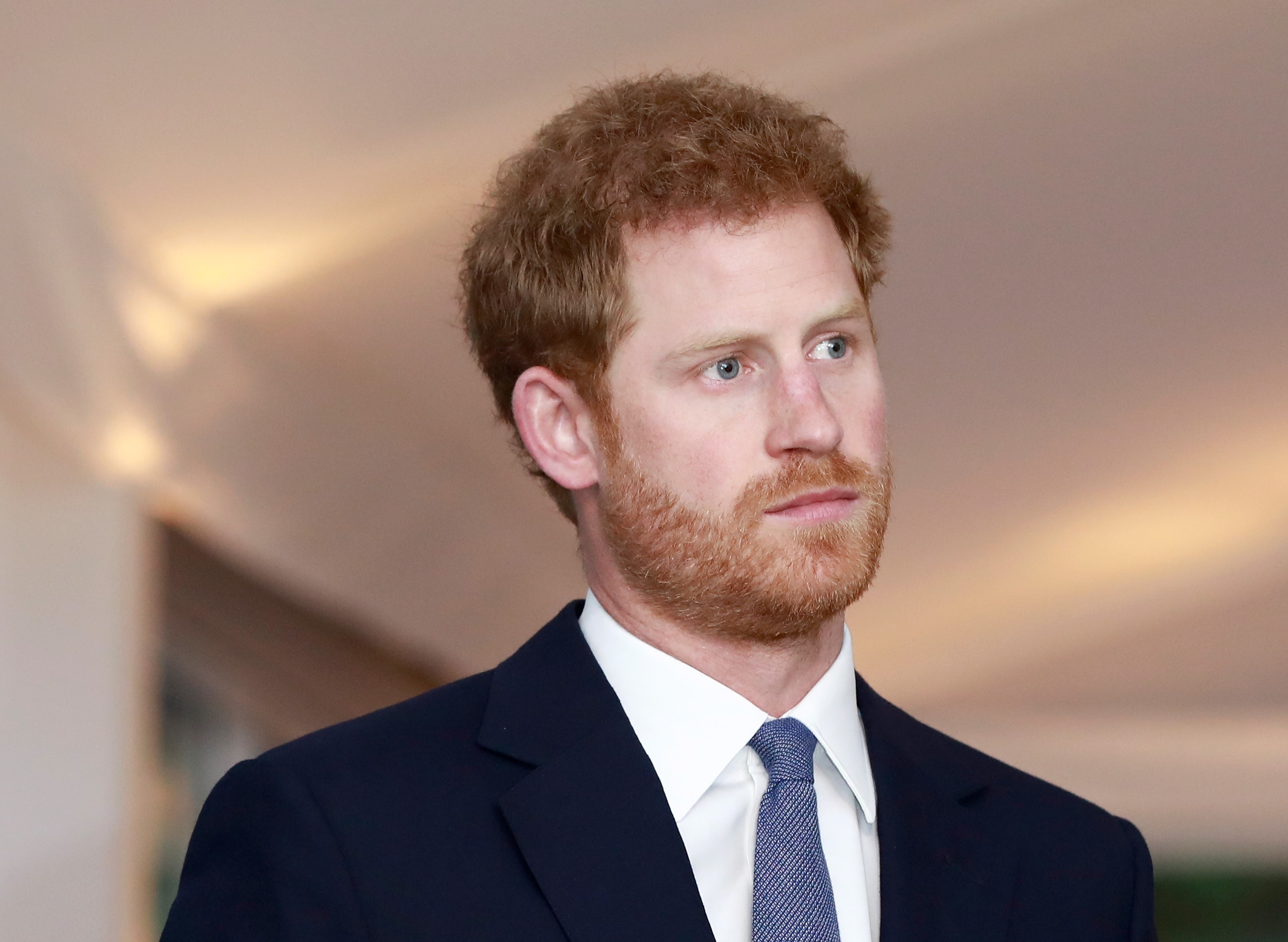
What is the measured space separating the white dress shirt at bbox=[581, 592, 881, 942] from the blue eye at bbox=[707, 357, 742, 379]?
10.9 inches

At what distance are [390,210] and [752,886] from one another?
1.79 m

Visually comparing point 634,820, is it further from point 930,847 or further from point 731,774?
point 930,847

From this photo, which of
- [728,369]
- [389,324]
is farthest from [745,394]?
[389,324]

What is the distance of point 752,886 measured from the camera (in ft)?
4.67

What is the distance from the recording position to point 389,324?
3.25 metres

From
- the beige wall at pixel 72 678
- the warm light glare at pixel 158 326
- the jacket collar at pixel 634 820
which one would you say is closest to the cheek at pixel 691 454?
the jacket collar at pixel 634 820

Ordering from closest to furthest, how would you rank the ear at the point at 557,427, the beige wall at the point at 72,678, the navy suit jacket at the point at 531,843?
the navy suit jacket at the point at 531,843
the ear at the point at 557,427
the beige wall at the point at 72,678

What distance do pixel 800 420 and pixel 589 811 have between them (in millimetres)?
403

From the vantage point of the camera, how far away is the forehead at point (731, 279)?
1.48 metres

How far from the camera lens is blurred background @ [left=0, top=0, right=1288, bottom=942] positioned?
2.55 meters

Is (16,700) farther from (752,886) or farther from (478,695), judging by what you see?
(752,886)

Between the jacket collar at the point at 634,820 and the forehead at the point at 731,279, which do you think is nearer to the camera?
the jacket collar at the point at 634,820

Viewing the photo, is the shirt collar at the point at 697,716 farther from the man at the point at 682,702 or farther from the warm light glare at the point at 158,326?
the warm light glare at the point at 158,326

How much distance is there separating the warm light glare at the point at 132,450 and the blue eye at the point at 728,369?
1.65 metres
